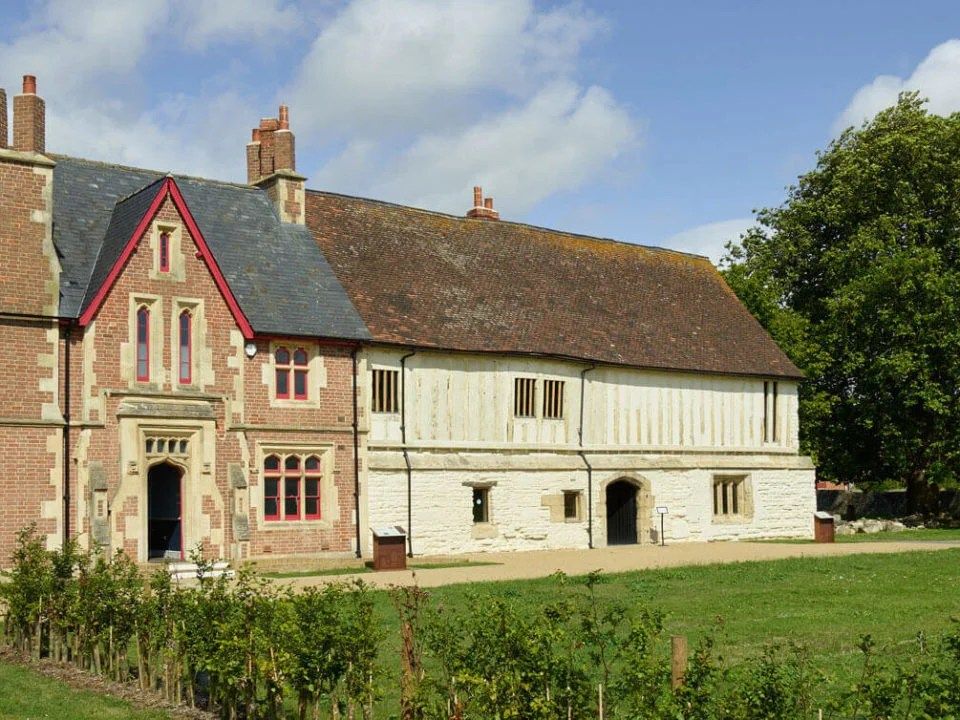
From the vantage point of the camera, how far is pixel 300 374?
97.2ft

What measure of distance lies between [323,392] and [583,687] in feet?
67.6

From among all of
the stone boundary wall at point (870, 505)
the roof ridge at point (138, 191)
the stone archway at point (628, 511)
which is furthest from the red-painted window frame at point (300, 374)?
the stone boundary wall at point (870, 505)

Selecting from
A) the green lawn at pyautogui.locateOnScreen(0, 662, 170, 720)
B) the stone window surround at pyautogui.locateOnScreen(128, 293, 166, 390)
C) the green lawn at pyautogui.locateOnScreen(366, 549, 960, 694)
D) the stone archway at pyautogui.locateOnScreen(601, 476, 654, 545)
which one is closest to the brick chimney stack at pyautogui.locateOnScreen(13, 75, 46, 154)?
the stone window surround at pyautogui.locateOnScreen(128, 293, 166, 390)

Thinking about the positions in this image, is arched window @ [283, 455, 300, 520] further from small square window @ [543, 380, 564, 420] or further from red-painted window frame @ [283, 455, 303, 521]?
small square window @ [543, 380, 564, 420]

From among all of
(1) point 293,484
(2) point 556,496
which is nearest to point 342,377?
(1) point 293,484

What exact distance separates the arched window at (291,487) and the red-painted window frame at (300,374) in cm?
143

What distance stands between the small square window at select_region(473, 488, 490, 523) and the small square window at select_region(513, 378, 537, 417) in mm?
2222

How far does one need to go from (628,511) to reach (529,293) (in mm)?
6798

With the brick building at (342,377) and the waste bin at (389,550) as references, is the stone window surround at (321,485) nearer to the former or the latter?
the brick building at (342,377)

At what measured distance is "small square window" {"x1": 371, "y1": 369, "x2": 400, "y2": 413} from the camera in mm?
30969

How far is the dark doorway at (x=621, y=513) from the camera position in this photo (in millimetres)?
36375

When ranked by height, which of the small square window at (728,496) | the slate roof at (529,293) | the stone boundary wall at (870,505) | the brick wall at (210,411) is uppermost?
the slate roof at (529,293)

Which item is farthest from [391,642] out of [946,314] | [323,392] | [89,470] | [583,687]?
[946,314]

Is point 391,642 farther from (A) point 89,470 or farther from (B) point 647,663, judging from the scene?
(A) point 89,470
